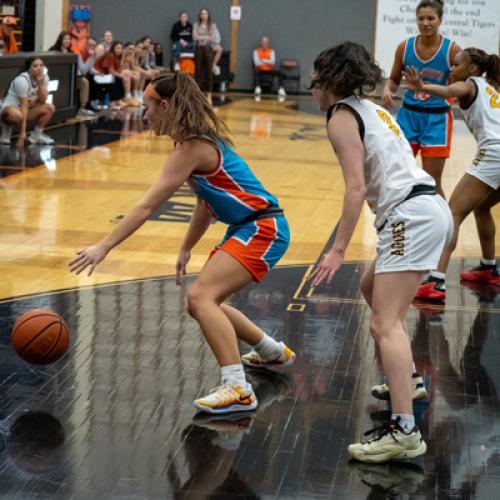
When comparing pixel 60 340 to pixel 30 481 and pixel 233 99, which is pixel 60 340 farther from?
pixel 233 99

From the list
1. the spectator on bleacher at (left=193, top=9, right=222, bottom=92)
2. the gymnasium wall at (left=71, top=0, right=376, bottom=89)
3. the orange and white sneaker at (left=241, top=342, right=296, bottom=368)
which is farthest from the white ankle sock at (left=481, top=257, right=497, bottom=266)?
the gymnasium wall at (left=71, top=0, right=376, bottom=89)

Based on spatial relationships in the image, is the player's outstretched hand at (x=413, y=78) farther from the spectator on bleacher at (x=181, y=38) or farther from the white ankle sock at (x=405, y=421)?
the spectator on bleacher at (x=181, y=38)

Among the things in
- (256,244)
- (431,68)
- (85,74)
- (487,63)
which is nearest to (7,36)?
(85,74)

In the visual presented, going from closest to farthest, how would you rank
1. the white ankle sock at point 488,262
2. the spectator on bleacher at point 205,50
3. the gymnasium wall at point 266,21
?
the white ankle sock at point 488,262 < the spectator on bleacher at point 205,50 < the gymnasium wall at point 266,21

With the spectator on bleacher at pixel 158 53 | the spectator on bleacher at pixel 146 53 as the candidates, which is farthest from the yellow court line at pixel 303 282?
the spectator on bleacher at pixel 158 53

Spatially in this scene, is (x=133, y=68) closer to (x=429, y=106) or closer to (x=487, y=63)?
(x=429, y=106)

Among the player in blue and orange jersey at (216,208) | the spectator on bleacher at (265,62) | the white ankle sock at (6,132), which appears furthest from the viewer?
the spectator on bleacher at (265,62)

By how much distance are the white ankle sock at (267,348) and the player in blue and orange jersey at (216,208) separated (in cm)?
49

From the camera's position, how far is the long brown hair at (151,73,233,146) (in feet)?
15.5

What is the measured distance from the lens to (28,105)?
48.4 feet

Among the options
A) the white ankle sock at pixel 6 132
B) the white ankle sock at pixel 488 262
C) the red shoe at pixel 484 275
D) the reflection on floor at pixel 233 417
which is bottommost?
the reflection on floor at pixel 233 417

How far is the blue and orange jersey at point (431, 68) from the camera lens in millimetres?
7980

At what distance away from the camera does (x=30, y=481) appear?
3.96 meters

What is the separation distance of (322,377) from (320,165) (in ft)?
30.7
